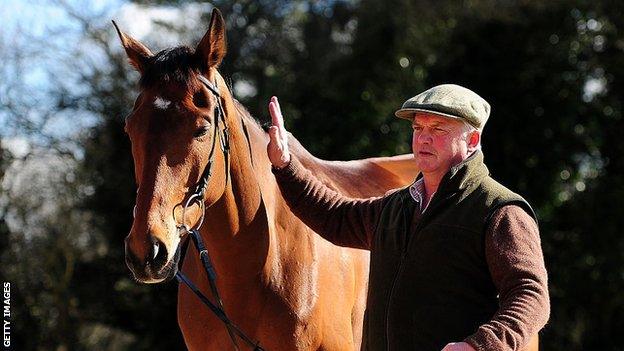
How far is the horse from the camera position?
10.1 ft

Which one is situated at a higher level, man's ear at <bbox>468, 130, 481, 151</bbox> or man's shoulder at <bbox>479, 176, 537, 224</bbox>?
man's ear at <bbox>468, 130, 481, 151</bbox>

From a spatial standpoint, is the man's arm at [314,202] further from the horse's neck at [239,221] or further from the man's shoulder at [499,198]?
the man's shoulder at [499,198]

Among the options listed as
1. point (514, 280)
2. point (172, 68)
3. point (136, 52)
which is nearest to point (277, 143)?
point (172, 68)

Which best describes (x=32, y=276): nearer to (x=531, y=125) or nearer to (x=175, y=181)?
(x=531, y=125)

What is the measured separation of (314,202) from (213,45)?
2.47 feet

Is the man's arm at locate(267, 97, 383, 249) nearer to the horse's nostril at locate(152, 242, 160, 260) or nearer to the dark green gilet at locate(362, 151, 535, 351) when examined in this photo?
the dark green gilet at locate(362, 151, 535, 351)

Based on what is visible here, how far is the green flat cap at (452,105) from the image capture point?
290cm

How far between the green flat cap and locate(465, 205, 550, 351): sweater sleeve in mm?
323

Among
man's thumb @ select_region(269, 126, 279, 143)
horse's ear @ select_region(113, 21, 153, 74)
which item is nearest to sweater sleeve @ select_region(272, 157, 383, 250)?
man's thumb @ select_region(269, 126, 279, 143)

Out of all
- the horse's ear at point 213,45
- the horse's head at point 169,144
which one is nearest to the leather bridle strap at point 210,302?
the horse's head at point 169,144

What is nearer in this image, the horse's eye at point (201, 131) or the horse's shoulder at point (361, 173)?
the horse's eye at point (201, 131)

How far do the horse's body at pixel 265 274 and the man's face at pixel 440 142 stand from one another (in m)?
0.91

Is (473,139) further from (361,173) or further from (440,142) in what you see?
(361,173)

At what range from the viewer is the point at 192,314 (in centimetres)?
388
